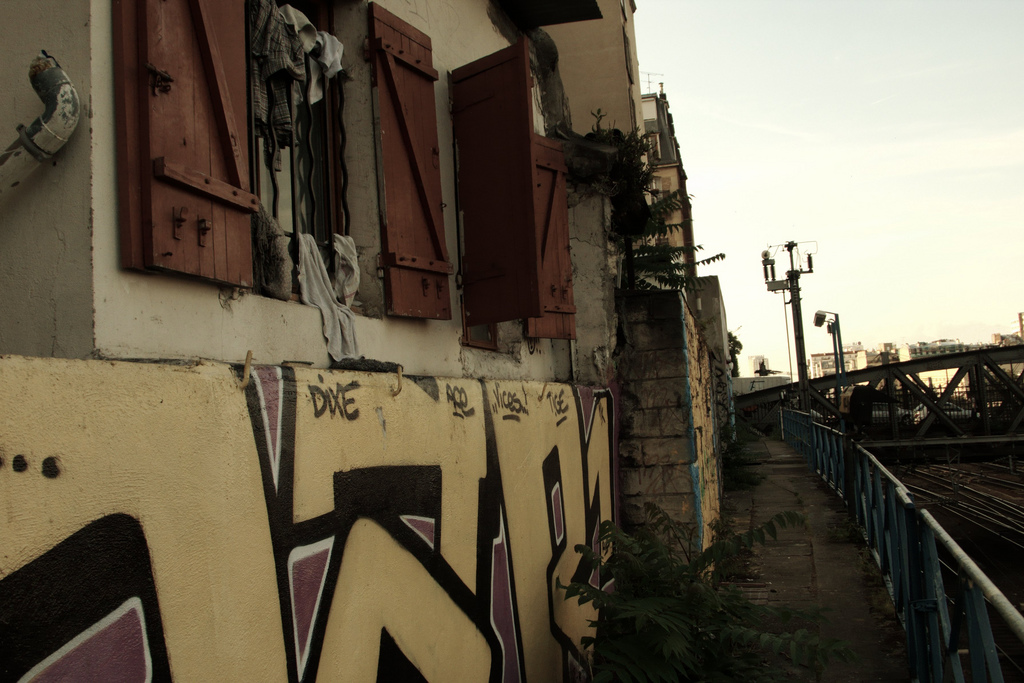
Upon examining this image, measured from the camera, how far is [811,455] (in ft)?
51.4

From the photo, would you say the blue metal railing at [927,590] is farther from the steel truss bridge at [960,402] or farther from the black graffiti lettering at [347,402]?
the steel truss bridge at [960,402]

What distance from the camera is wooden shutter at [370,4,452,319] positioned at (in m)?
3.53

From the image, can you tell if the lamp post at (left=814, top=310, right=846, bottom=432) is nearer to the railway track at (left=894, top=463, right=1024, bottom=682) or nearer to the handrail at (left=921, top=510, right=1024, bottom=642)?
Result: the railway track at (left=894, top=463, right=1024, bottom=682)

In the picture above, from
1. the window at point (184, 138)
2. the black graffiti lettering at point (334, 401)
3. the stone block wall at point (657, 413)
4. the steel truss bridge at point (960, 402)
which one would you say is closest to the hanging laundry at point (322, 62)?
the window at point (184, 138)

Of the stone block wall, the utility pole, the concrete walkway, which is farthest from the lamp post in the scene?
the stone block wall

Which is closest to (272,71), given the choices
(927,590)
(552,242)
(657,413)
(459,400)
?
(459,400)

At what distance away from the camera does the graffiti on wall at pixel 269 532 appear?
150cm

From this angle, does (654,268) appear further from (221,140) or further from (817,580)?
(221,140)

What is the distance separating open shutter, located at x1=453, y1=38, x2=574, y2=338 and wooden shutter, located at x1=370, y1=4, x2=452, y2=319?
1.01 feet

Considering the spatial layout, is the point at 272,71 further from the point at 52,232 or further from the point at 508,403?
the point at 508,403

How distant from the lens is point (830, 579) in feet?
23.1

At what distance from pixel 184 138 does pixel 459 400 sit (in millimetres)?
1564

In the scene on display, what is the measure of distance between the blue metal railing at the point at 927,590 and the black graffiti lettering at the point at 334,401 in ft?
7.20

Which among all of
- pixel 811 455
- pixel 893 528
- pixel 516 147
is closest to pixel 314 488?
pixel 516 147
